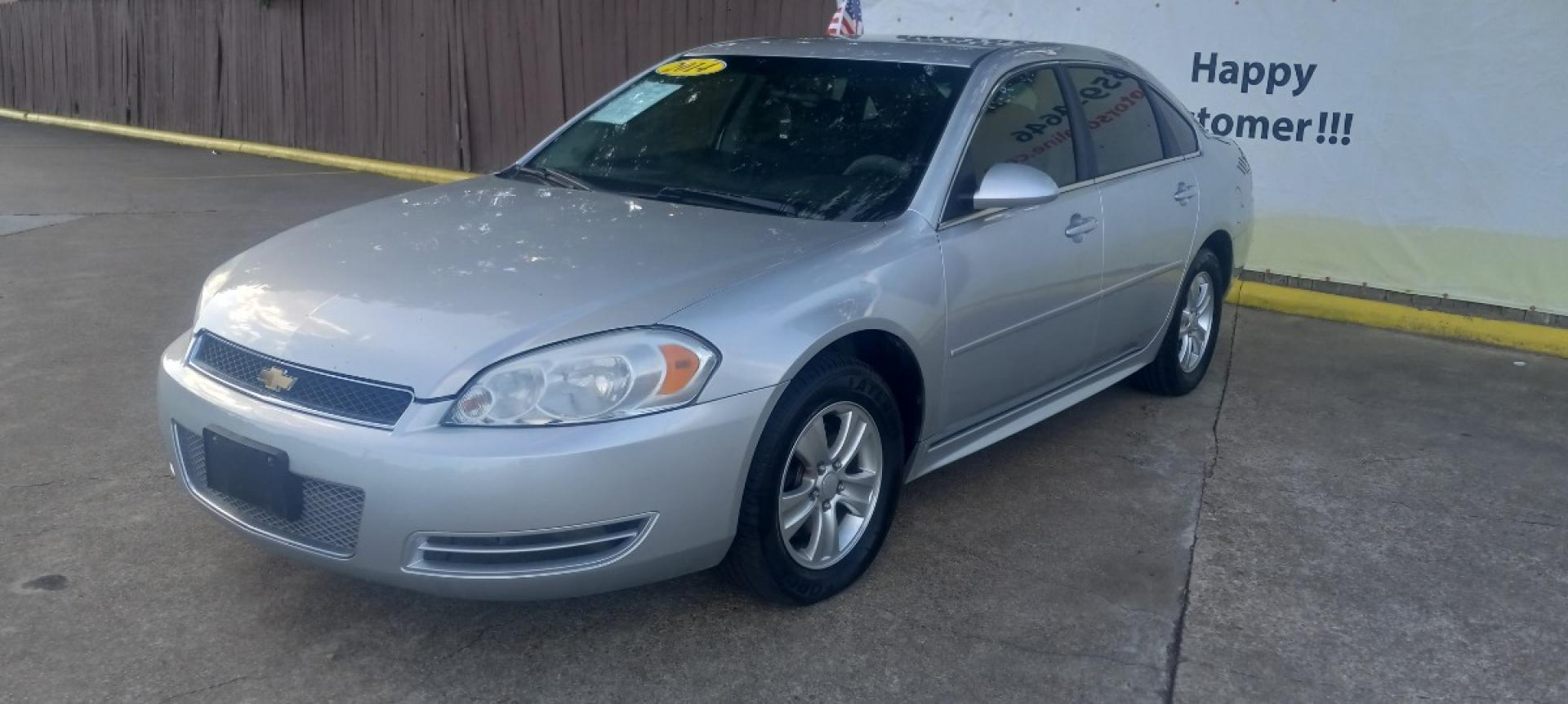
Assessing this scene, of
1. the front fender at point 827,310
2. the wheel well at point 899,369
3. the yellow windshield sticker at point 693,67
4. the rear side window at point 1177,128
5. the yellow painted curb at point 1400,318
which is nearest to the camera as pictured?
the front fender at point 827,310

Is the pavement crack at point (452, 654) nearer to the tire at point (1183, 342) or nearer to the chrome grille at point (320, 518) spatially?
the chrome grille at point (320, 518)

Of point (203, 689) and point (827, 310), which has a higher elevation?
point (827, 310)

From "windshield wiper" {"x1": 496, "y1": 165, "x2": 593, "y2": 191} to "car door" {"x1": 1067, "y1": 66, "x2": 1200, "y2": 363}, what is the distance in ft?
6.09

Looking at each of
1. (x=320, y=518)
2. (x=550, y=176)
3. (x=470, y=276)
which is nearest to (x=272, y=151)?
(x=550, y=176)

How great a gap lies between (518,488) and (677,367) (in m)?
0.47

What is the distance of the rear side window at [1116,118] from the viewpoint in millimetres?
5047

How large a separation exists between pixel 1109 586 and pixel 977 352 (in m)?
0.81

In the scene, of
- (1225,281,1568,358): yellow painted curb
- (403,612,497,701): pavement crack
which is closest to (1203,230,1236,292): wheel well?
(1225,281,1568,358): yellow painted curb

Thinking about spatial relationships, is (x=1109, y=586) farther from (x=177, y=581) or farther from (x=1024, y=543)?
(x=177, y=581)

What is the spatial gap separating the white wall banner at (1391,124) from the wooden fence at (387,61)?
9.75ft

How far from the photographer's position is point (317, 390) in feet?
10.6

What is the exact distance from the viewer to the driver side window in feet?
14.0

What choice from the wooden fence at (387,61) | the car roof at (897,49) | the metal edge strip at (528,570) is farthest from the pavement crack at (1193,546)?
the wooden fence at (387,61)

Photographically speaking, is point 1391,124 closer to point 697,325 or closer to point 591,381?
point 697,325
